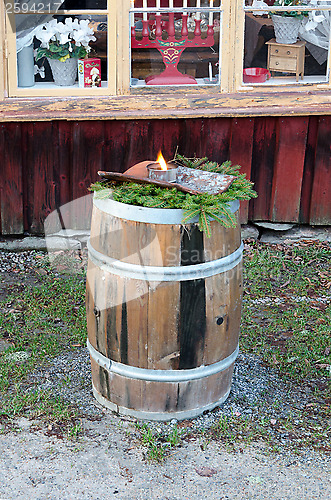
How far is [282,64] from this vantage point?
5699 mm

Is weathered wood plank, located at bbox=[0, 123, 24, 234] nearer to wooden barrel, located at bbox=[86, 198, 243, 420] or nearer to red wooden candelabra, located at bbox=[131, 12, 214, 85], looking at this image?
red wooden candelabra, located at bbox=[131, 12, 214, 85]

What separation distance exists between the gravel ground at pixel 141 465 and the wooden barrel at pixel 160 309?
0.59 ft

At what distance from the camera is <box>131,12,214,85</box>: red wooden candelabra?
5.43 m

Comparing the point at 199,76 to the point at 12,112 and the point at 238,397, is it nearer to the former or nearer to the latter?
the point at 12,112

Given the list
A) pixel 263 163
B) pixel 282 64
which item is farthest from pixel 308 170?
pixel 282 64

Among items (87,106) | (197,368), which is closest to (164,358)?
(197,368)

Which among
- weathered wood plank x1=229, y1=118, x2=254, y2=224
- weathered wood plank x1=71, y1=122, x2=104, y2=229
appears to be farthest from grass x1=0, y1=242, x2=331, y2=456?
weathered wood plank x1=229, y1=118, x2=254, y2=224

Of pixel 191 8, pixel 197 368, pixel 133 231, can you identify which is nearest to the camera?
pixel 133 231

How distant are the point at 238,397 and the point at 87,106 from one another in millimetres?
2654

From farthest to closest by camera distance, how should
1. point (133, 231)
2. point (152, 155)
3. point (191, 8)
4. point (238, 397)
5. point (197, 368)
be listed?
point (152, 155), point (191, 8), point (238, 397), point (197, 368), point (133, 231)

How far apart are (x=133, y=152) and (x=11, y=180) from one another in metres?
1.03

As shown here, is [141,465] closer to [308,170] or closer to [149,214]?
[149,214]

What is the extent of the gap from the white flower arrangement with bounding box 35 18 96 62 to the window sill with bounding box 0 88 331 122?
0.34 m

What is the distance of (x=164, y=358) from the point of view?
3516mm
